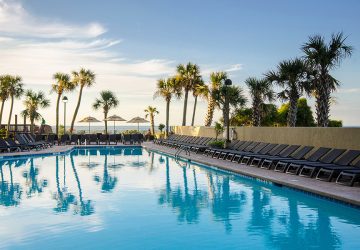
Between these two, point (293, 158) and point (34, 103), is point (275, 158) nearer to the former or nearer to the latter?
point (293, 158)

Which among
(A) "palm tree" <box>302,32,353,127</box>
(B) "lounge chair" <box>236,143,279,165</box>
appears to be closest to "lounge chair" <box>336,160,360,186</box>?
(B) "lounge chair" <box>236,143,279,165</box>

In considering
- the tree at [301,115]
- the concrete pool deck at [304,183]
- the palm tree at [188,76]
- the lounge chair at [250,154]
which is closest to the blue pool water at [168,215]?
the concrete pool deck at [304,183]

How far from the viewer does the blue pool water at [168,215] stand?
20.8 ft

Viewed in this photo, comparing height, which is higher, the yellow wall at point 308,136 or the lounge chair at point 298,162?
the yellow wall at point 308,136

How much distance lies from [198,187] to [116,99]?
28.7 m

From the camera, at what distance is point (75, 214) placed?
8.02m

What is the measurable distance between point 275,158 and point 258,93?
1074 centimetres

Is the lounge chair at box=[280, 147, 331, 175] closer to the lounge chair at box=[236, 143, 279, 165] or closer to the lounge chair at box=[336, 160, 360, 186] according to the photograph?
the lounge chair at box=[336, 160, 360, 186]

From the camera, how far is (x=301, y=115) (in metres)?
42.5

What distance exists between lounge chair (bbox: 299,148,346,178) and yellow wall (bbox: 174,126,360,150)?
0.66 m

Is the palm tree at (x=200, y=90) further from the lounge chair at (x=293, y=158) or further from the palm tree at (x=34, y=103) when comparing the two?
the lounge chair at (x=293, y=158)

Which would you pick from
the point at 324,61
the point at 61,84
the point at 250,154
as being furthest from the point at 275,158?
the point at 61,84

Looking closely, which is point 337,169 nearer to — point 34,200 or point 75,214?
point 75,214

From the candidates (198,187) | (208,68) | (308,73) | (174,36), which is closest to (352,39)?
(308,73)
